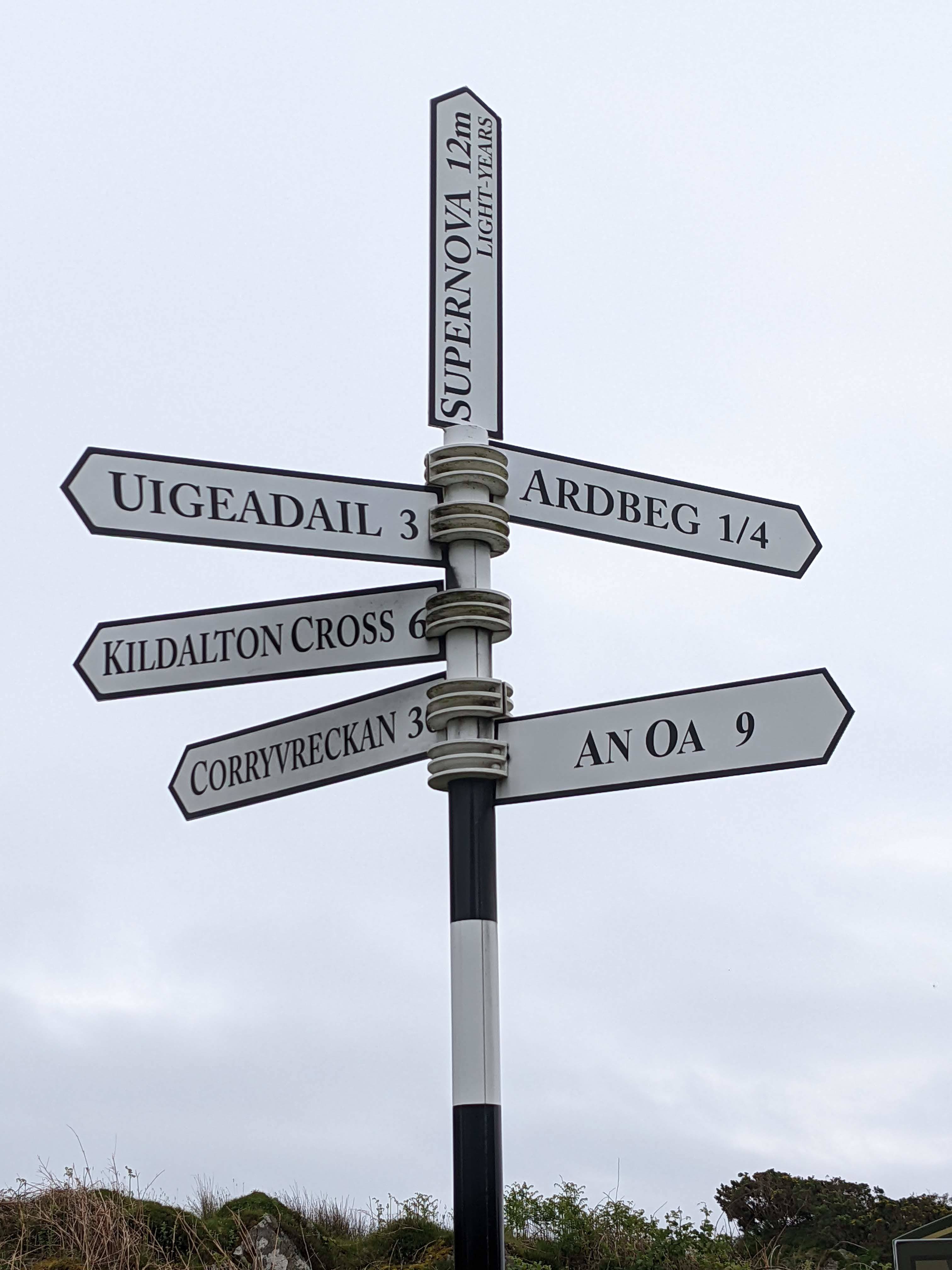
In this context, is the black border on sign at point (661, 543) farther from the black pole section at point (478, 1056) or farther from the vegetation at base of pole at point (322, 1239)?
the vegetation at base of pole at point (322, 1239)

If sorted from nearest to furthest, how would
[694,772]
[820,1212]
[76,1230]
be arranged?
[694,772] < [76,1230] < [820,1212]

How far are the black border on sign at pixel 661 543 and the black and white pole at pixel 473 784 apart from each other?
157 millimetres

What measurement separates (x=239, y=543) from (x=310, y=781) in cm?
91

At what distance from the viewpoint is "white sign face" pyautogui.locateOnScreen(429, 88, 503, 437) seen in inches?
221

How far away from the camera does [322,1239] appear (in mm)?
8195

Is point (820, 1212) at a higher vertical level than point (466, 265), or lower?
lower

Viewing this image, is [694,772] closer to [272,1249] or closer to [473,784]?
[473,784]

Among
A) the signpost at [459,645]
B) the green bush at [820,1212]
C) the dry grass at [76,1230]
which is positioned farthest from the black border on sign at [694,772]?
the green bush at [820,1212]

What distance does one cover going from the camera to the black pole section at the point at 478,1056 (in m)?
4.55

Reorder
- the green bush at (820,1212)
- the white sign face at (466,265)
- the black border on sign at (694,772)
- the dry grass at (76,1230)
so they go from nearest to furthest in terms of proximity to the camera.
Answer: the black border on sign at (694,772) < the white sign face at (466,265) < the dry grass at (76,1230) < the green bush at (820,1212)

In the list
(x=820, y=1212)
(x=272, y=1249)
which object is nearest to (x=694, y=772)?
(x=272, y=1249)

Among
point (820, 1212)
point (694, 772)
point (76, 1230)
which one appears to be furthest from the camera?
point (820, 1212)

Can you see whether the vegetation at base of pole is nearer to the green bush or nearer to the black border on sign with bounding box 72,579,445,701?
the green bush

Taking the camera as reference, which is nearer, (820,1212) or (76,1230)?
(76,1230)
